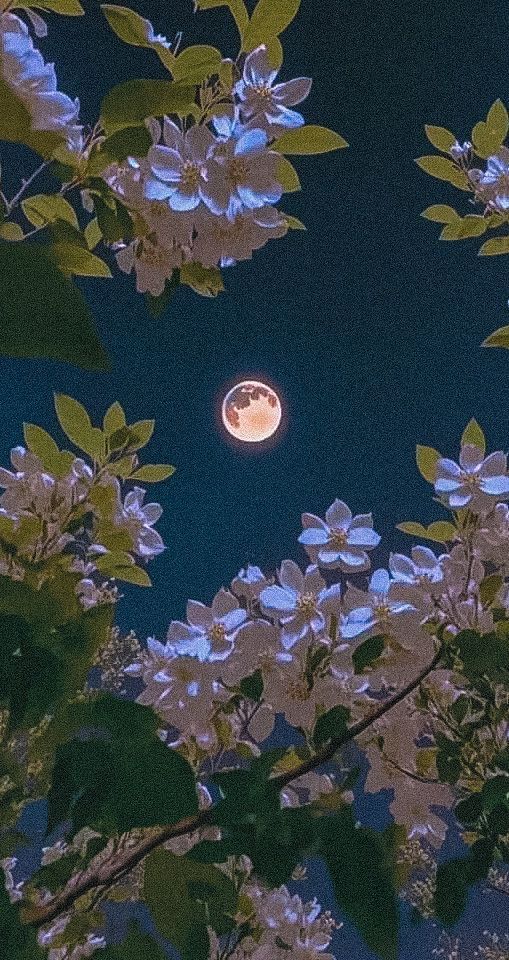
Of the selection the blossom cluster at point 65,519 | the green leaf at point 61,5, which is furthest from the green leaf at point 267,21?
the blossom cluster at point 65,519

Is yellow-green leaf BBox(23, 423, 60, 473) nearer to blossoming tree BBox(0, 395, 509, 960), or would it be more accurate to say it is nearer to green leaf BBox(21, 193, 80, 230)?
blossoming tree BBox(0, 395, 509, 960)

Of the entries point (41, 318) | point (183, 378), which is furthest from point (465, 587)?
point (183, 378)

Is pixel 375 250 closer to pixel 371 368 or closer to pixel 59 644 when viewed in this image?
pixel 371 368

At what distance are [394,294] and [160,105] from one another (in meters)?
2.02

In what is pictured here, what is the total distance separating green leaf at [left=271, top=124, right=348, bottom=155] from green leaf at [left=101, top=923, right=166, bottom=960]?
0.47m

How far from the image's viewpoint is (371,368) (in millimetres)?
2521

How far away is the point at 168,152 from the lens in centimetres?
54

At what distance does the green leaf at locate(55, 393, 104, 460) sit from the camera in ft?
2.51

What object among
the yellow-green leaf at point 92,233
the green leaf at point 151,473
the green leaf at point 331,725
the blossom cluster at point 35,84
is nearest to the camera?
the blossom cluster at point 35,84

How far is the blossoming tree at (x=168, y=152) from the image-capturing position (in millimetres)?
463

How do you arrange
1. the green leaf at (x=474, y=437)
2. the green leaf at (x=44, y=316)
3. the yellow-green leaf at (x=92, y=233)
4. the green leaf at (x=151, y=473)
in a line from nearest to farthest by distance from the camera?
the green leaf at (x=44, y=316), the yellow-green leaf at (x=92, y=233), the green leaf at (x=474, y=437), the green leaf at (x=151, y=473)

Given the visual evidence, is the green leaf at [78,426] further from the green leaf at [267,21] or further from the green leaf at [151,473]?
the green leaf at [267,21]

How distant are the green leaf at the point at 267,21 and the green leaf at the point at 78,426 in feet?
1.01

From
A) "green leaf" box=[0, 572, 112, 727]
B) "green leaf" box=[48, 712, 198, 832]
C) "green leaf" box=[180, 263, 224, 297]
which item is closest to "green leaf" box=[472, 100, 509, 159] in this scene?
"green leaf" box=[180, 263, 224, 297]
